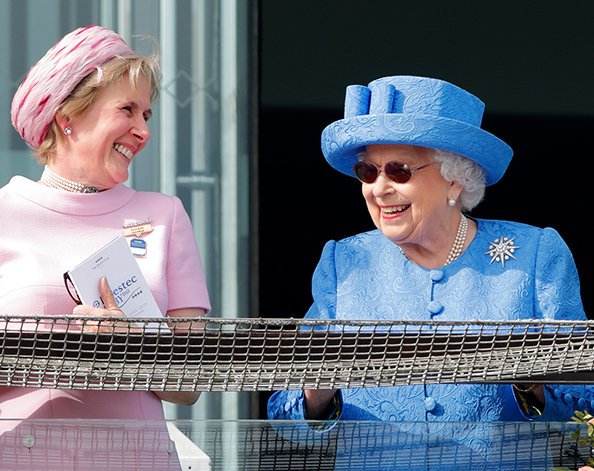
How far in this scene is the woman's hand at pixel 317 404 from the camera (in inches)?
75.8

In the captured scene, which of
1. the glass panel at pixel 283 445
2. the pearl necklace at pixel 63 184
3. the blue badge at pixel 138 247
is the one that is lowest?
the glass panel at pixel 283 445

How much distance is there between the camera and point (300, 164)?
14.8 feet

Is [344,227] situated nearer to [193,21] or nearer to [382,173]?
[193,21]

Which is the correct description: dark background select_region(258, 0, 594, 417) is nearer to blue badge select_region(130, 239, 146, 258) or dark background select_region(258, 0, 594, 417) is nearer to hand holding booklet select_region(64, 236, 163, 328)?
blue badge select_region(130, 239, 146, 258)

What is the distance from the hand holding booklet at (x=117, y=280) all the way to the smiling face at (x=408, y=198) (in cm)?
92

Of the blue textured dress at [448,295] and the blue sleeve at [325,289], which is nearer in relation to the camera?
the blue textured dress at [448,295]

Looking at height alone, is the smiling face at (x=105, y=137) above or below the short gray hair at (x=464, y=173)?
above

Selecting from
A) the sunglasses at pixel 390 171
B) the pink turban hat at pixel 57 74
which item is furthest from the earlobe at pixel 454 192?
the pink turban hat at pixel 57 74

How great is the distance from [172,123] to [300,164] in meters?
0.75

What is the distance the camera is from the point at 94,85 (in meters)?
1.92

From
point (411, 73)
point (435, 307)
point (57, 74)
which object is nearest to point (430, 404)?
point (435, 307)

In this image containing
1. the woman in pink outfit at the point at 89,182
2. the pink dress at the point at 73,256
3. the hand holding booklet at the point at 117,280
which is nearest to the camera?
the hand holding booklet at the point at 117,280

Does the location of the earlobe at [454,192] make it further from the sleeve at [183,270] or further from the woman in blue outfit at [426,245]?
the sleeve at [183,270]

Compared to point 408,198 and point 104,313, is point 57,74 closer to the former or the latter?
point 104,313
